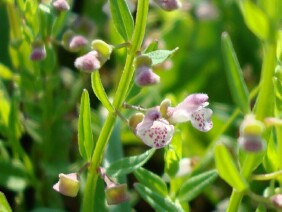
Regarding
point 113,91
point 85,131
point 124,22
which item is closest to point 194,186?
point 85,131

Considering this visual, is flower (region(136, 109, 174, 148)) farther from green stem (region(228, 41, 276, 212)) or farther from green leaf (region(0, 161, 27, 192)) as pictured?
green leaf (region(0, 161, 27, 192))

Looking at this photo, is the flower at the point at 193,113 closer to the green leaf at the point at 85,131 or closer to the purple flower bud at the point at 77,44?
the green leaf at the point at 85,131

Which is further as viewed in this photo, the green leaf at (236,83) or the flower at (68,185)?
the flower at (68,185)

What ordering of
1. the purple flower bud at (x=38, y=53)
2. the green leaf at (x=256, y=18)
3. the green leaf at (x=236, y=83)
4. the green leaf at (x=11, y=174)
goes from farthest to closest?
1. the green leaf at (x=11, y=174)
2. the purple flower bud at (x=38, y=53)
3. the green leaf at (x=236, y=83)
4. the green leaf at (x=256, y=18)

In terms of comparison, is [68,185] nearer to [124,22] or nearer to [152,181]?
[152,181]

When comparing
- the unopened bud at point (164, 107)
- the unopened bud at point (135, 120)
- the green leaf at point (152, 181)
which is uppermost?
the unopened bud at point (164, 107)

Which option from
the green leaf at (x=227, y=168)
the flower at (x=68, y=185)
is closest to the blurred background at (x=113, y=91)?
the flower at (x=68, y=185)
